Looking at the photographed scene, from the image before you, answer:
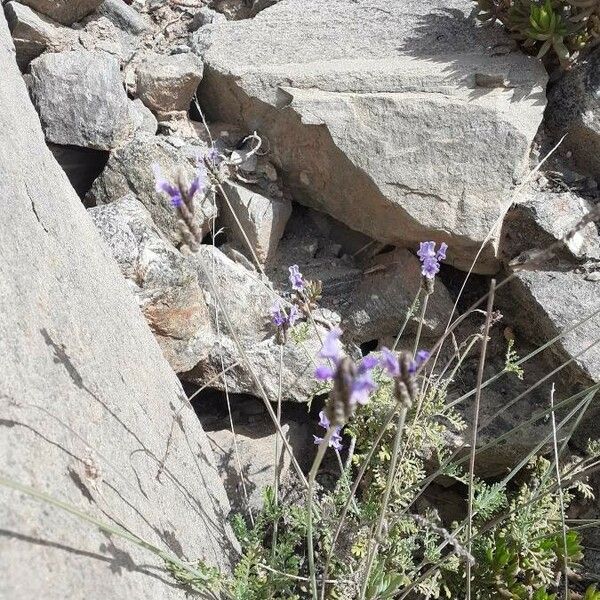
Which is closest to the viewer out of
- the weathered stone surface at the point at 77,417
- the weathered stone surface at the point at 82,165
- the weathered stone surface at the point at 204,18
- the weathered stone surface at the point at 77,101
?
the weathered stone surface at the point at 77,417

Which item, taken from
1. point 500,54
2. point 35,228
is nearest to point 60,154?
point 35,228

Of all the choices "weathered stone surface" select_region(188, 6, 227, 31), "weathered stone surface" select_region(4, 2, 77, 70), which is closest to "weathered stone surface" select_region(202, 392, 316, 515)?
"weathered stone surface" select_region(4, 2, 77, 70)

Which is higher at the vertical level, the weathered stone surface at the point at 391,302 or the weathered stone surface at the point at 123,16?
the weathered stone surface at the point at 123,16

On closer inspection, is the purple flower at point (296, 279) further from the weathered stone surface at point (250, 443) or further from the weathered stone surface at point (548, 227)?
the weathered stone surface at point (548, 227)

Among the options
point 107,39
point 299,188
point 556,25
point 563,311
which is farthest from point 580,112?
point 107,39

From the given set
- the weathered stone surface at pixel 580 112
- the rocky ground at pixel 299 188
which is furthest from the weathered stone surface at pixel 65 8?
the weathered stone surface at pixel 580 112

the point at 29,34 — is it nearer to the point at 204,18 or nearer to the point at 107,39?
the point at 107,39

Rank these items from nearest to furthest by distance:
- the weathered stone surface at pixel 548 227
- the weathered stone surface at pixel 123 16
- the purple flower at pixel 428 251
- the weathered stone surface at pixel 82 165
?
the purple flower at pixel 428 251, the weathered stone surface at pixel 548 227, the weathered stone surface at pixel 82 165, the weathered stone surface at pixel 123 16
